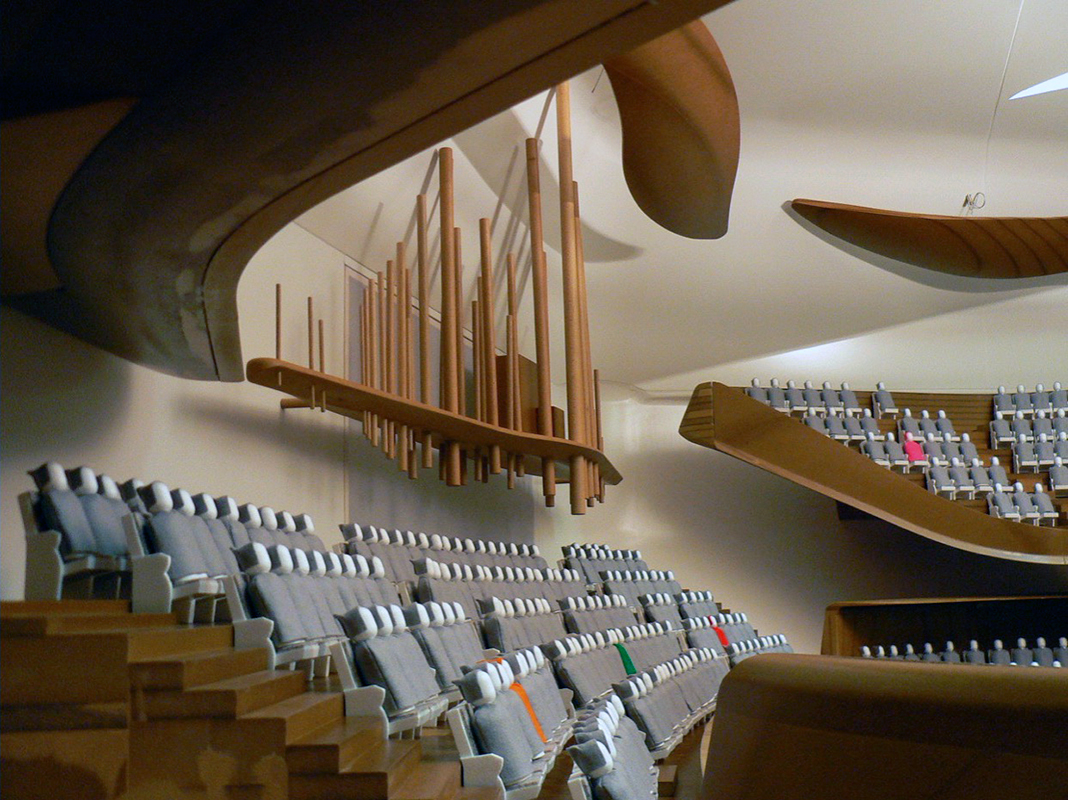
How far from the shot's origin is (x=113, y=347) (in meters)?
2.26

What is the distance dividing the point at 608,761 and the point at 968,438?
14.8ft

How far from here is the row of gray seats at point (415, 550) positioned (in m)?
2.64

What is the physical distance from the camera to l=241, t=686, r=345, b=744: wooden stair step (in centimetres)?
124

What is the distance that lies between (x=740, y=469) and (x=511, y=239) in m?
2.28

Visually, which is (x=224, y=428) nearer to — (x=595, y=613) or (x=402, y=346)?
(x=402, y=346)

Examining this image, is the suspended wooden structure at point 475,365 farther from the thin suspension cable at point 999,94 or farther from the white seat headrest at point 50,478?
the thin suspension cable at point 999,94

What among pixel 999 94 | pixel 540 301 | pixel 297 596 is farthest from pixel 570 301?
pixel 297 596

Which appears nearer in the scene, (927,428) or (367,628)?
(367,628)

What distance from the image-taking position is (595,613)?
294 centimetres

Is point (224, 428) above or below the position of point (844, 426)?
below

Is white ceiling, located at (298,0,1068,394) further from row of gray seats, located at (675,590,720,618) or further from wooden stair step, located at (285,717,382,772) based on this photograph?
wooden stair step, located at (285,717,382,772)

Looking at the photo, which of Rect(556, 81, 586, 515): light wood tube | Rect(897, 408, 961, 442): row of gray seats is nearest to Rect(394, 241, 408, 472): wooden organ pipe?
Rect(556, 81, 586, 515): light wood tube

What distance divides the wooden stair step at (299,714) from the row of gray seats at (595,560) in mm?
2375

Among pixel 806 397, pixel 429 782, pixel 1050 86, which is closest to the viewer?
pixel 429 782
